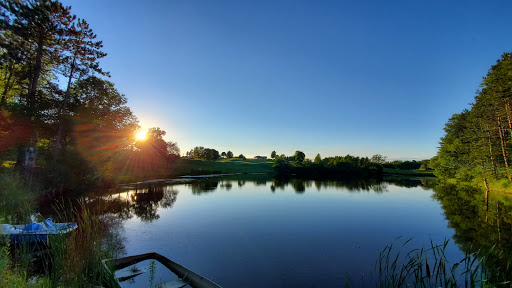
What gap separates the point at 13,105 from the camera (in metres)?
20.1

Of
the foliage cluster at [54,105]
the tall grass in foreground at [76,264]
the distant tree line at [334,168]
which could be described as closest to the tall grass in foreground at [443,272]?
the tall grass in foreground at [76,264]

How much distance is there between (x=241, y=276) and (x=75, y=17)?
90.4 feet

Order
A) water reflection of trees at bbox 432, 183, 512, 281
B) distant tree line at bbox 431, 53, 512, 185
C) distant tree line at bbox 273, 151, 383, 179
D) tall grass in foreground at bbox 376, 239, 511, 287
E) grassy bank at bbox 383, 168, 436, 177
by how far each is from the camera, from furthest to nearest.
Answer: distant tree line at bbox 273, 151, 383, 179 < grassy bank at bbox 383, 168, 436, 177 < distant tree line at bbox 431, 53, 512, 185 < water reflection of trees at bbox 432, 183, 512, 281 < tall grass in foreground at bbox 376, 239, 511, 287

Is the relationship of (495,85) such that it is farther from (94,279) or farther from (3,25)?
(3,25)

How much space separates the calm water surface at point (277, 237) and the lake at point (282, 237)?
0.12ft

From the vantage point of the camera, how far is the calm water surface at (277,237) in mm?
9117

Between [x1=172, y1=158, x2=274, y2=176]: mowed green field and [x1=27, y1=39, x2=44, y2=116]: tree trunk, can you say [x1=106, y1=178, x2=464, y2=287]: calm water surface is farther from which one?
[x1=172, y1=158, x2=274, y2=176]: mowed green field

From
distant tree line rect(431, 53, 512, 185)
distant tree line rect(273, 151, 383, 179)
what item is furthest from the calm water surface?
distant tree line rect(273, 151, 383, 179)

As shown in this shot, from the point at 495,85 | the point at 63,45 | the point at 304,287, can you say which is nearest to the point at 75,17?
the point at 63,45

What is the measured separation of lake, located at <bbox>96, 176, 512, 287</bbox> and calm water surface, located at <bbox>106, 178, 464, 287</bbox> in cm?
4

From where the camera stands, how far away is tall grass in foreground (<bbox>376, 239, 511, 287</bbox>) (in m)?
4.64

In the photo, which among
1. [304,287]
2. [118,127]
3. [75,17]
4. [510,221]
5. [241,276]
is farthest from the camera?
[118,127]

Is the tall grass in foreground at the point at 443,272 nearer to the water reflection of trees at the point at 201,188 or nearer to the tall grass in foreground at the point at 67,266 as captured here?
the tall grass in foreground at the point at 67,266

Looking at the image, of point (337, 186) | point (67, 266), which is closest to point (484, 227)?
point (67, 266)
